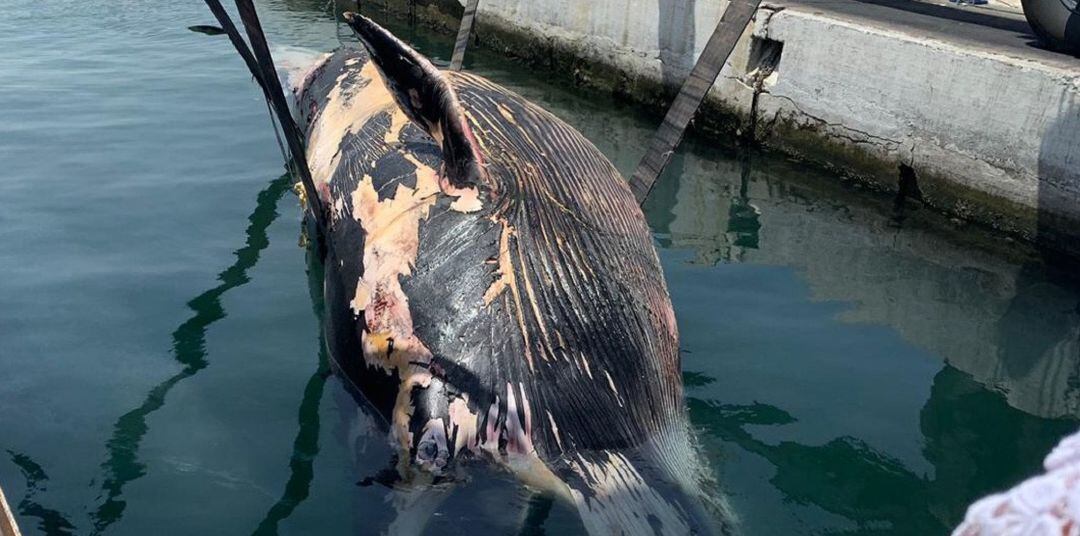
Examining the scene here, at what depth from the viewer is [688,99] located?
6.38 meters

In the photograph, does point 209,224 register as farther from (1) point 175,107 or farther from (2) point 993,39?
(2) point 993,39

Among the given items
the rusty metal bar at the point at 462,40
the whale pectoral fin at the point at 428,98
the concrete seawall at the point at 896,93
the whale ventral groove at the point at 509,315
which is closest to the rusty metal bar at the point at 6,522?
the whale ventral groove at the point at 509,315

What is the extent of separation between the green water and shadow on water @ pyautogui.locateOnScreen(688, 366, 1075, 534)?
1 cm

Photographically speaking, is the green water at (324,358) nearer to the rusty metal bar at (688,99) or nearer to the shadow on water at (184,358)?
the shadow on water at (184,358)

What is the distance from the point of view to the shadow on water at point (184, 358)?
434 centimetres

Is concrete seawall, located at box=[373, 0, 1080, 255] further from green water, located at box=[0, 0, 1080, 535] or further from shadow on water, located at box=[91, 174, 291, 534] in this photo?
shadow on water, located at box=[91, 174, 291, 534]

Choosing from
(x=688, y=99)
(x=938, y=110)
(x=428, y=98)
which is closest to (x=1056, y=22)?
(x=938, y=110)

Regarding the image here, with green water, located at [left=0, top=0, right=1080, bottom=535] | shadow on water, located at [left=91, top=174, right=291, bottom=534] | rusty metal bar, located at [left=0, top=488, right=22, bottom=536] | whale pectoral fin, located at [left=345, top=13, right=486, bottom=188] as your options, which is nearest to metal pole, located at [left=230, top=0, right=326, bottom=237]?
whale pectoral fin, located at [left=345, top=13, right=486, bottom=188]

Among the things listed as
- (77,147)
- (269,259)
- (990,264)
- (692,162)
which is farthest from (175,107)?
(990,264)

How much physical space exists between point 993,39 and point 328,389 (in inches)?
242

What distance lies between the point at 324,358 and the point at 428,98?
1.89m

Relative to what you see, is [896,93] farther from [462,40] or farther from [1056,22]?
[462,40]

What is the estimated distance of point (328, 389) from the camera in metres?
4.93

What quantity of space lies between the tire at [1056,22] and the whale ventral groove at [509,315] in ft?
15.7
